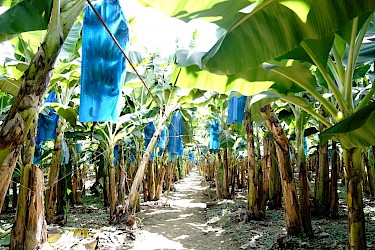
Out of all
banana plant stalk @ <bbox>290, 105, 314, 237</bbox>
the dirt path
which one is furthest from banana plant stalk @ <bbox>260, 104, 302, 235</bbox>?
the dirt path

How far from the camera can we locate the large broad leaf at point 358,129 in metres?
1.66

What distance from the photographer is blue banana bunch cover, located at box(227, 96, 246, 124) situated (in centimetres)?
449

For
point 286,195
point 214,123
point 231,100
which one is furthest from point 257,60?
point 214,123

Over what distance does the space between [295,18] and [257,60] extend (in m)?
0.32

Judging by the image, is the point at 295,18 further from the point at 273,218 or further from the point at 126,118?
the point at 273,218

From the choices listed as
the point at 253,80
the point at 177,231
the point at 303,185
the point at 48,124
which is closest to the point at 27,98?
the point at 253,80

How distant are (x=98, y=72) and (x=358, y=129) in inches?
74.6

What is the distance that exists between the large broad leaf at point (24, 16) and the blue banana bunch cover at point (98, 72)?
335 millimetres

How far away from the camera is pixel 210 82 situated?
3.01 meters

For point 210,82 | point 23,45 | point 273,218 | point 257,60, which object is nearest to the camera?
point 257,60

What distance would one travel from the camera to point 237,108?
15.1 feet

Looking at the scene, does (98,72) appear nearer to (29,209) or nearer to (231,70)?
(231,70)

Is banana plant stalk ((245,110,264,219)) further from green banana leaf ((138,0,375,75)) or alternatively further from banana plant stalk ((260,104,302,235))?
green banana leaf ((138,0,375,75))

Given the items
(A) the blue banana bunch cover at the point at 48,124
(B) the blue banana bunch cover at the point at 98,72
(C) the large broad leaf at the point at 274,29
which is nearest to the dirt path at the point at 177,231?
(A) the blue banana bunch cover at the point at 48,124
